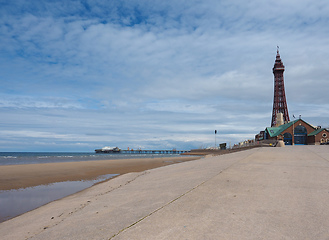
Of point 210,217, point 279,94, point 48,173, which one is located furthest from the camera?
point 279,94

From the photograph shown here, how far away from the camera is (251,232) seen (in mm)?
4137

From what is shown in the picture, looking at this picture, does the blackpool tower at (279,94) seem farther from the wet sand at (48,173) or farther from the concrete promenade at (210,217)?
the concrete promenade at (210,217)

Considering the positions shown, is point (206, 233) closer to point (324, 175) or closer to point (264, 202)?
point (264, 202)

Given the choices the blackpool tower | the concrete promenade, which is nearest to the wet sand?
the concrete promenade

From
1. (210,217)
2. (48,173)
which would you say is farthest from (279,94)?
(210,217)

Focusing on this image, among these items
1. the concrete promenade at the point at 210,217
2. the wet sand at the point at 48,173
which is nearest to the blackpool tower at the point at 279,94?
the wet sand at the point at 48,173

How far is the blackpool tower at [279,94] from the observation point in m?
116

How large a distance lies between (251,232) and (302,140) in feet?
275

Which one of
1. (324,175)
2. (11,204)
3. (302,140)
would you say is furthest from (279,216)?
(302,140)

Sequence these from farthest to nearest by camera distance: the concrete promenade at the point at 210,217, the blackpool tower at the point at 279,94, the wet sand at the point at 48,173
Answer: the blackpool tower at the point at 279,94, the wet sand at the point at 48,173, the concrete promenade at the point at 210,217

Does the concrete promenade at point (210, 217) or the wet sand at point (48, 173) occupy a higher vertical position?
the concrete promenade at point (210, 217)

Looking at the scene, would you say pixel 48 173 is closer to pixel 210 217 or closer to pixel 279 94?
pixel 210 217

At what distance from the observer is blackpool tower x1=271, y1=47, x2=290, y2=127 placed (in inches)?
4564

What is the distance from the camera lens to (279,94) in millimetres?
119312
